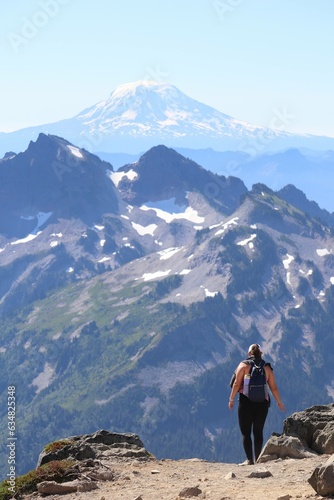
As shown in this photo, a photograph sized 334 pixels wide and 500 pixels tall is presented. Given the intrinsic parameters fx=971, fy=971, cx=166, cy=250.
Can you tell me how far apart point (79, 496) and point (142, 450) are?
24.4ft

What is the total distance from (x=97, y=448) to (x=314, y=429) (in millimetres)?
7971

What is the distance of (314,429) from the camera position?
34.7 metres

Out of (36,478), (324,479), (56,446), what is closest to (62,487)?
(36,478)

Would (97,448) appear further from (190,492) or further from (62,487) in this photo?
(190,492)

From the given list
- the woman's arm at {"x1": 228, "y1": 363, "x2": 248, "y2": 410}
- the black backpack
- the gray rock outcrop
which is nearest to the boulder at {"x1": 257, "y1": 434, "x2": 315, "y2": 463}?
the gray rock outcrop

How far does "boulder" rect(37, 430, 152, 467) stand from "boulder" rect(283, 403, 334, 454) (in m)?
5.52

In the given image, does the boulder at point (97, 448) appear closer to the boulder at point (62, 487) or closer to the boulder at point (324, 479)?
the boulder at point (62, 487)

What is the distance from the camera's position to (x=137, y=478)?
1236 inches

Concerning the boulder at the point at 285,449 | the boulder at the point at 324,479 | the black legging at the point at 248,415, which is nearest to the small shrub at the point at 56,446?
the black legging at the point at 248,415

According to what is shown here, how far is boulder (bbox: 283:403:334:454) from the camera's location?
110 feet

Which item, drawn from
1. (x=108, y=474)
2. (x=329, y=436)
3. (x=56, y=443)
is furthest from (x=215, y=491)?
(x=56, y=443)

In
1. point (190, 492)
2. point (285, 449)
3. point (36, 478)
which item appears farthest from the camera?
point (285, 449)

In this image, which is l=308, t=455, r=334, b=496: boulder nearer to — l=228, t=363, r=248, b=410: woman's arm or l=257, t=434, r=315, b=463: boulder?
l=257, t=434, r=315, b=463: boulder

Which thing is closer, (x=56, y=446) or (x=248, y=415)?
(x=248, y=415)
